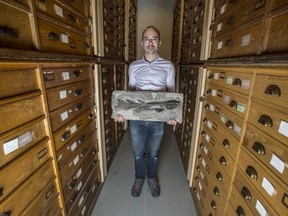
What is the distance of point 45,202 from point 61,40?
0.81 meters

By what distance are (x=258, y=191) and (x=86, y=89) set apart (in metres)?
1.15

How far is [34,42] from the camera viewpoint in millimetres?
671

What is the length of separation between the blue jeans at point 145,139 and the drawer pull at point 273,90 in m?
0.84

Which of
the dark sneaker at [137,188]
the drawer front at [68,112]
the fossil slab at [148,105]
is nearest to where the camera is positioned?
the drawer front at [68,112]

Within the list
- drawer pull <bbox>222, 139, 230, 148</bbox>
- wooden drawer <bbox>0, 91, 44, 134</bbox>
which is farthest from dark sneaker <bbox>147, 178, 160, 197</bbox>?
wooden drawer <bbox>0, 91, 44, 134</bbox>

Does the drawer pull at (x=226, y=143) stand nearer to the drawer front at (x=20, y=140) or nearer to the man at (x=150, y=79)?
the man at (x=150, y=79)

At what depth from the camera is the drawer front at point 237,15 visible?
72 cm

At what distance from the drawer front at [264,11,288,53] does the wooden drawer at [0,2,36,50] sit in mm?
931

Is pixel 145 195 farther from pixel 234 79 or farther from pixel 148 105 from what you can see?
pixel 234 79

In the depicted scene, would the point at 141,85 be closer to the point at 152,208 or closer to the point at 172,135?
the point at 152,208

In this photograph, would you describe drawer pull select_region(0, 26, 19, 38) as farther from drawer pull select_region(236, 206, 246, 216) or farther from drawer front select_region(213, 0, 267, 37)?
drawer pull select_region(236, 206, 246, 216)

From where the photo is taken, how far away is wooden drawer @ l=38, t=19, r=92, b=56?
2.41 ft

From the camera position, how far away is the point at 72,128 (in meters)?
1.01

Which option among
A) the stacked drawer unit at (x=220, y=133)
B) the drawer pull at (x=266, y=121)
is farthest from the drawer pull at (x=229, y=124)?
the drawer pull at (x=266, y=121)
